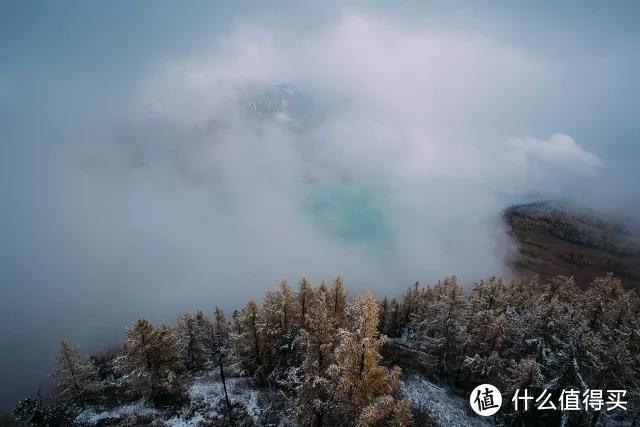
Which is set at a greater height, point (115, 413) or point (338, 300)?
point (338, 300)

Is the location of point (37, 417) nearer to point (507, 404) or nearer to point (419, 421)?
point (419, 421)

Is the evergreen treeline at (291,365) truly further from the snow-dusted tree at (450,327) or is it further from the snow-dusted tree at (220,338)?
the snow-dusted tree at (450,327)

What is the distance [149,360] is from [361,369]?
22799 mm

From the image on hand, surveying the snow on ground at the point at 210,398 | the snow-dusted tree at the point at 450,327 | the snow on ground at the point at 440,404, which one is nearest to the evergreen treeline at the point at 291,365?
the snow on ground at the point at 210,398

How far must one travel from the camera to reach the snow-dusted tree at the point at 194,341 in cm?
4781

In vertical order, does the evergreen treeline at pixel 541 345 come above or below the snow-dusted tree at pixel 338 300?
below

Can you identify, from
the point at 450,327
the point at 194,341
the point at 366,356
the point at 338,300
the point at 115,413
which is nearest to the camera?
the point at 366,356

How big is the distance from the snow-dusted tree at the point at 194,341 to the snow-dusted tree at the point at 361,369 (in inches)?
1377

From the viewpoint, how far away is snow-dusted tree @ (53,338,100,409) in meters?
34.7

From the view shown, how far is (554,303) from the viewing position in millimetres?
34562

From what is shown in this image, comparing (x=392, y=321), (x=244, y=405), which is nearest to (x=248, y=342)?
(x=244, y=405)

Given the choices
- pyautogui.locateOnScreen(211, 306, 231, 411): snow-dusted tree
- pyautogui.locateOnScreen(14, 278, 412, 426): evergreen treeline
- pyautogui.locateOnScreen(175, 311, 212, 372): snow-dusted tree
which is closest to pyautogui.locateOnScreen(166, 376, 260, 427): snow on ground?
pyautogui.locateOnScreen(14, 278, 412, 426): evergreen treeline

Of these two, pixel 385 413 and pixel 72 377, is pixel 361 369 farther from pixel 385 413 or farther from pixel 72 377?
pixel 72 377

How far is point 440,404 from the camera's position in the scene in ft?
110
